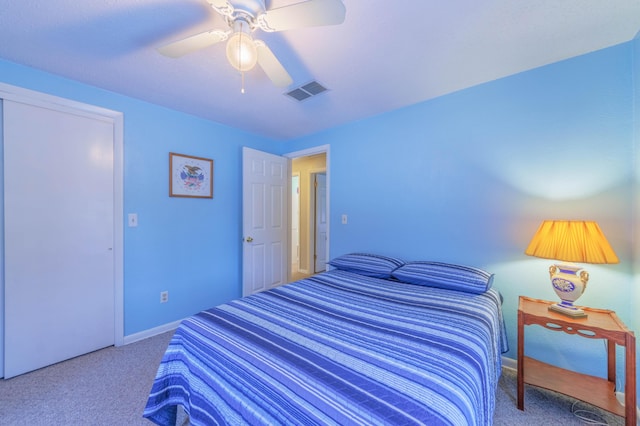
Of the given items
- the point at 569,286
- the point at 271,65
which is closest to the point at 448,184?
the point at 569,286

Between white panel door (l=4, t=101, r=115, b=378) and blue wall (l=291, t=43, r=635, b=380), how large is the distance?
250 centimetres

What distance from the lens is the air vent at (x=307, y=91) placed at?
2.04 meters

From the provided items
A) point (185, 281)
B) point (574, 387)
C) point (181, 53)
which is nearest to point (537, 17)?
point (181, 53)

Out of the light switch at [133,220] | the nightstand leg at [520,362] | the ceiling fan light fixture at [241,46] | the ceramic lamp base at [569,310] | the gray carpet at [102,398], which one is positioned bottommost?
the gray carpet at [102,398]

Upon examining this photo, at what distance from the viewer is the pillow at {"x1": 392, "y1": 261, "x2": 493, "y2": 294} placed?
1.76 metres

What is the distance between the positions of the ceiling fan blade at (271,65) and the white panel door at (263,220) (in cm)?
164

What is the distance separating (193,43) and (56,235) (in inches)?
75.9

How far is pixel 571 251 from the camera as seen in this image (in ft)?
4.62

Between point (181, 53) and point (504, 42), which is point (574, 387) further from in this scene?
point (181, 53)

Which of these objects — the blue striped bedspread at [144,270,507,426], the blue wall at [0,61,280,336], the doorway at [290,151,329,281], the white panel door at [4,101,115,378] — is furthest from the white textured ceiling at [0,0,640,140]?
the doorway at [290,151,329,281]

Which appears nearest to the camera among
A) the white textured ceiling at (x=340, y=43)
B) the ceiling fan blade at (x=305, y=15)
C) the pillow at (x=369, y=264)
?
the ceiling fan blade at (x=305, y=15)

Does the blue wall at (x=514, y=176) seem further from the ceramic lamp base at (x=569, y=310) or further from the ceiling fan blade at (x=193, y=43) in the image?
the ceiling fan blade at (x=193, y=43)

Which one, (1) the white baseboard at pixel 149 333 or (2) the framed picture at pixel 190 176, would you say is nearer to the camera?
(1) the white baseboard at pixel 149 333

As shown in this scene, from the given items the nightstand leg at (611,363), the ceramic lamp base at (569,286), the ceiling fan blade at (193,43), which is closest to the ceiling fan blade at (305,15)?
the ceiling fan blade at (193,43)
